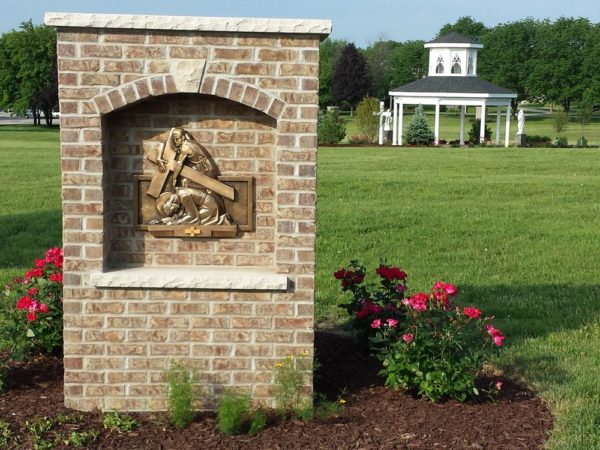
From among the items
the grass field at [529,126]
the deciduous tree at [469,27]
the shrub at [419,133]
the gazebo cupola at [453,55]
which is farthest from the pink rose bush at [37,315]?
the deciduous tree at [469,27]

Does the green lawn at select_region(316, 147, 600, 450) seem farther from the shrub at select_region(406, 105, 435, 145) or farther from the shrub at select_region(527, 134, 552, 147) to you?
the shrub at select_region(527, 134, 552, 147)

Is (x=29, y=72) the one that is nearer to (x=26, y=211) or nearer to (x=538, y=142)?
(x=538, y=142)

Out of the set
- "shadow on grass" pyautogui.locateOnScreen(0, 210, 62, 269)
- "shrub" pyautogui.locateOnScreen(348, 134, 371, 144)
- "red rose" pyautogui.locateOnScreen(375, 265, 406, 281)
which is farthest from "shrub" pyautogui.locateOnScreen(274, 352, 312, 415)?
"shrub" pyautogui.locateOnScreen(348, 134, 371, 144)

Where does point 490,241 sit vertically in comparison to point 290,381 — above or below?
above

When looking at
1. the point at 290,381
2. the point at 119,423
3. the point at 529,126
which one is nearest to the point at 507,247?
the point at 290,381

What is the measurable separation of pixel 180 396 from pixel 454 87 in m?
35.5

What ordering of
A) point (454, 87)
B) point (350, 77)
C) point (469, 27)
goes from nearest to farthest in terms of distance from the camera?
point (454, 87) < point (350, 77) < point (469, 27)

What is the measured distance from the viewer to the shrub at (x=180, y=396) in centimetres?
500

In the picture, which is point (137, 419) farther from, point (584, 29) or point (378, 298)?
point (584, 29)

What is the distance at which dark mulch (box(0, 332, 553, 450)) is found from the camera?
4.89 meters

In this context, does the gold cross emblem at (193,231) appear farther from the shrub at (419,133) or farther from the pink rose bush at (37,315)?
the shrub at (419,133)

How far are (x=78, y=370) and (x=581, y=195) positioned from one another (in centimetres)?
1255

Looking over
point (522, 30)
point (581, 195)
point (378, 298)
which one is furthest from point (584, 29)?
point (378, 298)

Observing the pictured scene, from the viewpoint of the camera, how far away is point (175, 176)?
517 cm
